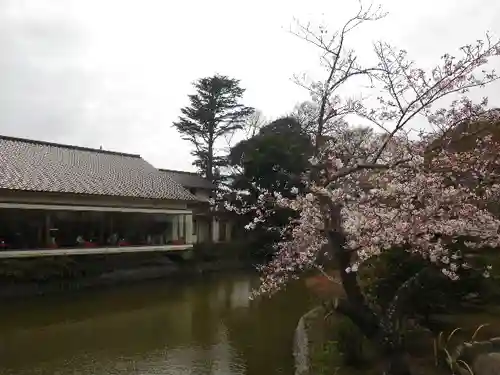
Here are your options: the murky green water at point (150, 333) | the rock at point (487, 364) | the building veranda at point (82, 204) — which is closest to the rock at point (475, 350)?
the rock at point (487, 364)

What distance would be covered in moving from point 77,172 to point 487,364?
56.2 feet

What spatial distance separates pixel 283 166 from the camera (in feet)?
77.7

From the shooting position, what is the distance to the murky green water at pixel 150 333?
24.0ft

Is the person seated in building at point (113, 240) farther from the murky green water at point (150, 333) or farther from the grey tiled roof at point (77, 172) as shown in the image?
the murky green water at point (150, 333)

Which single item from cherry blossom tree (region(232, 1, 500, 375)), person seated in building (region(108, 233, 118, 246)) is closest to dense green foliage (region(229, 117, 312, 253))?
person seated in building (region(108, 233, 118, 246))

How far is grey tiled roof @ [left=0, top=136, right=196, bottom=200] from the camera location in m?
17.0

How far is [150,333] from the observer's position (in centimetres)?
970

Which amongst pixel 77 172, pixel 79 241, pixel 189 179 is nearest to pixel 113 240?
pixel 79 241

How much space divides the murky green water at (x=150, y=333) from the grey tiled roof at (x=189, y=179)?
12856 mm

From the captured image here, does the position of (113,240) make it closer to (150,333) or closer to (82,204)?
(82,204)

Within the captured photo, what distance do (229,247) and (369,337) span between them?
59.6 ft

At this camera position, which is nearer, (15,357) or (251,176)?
(15,357)

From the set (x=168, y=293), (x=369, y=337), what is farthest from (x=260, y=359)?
(x=168, y=293)

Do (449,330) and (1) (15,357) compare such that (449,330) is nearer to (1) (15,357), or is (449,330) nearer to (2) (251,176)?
(1) (15,357)
